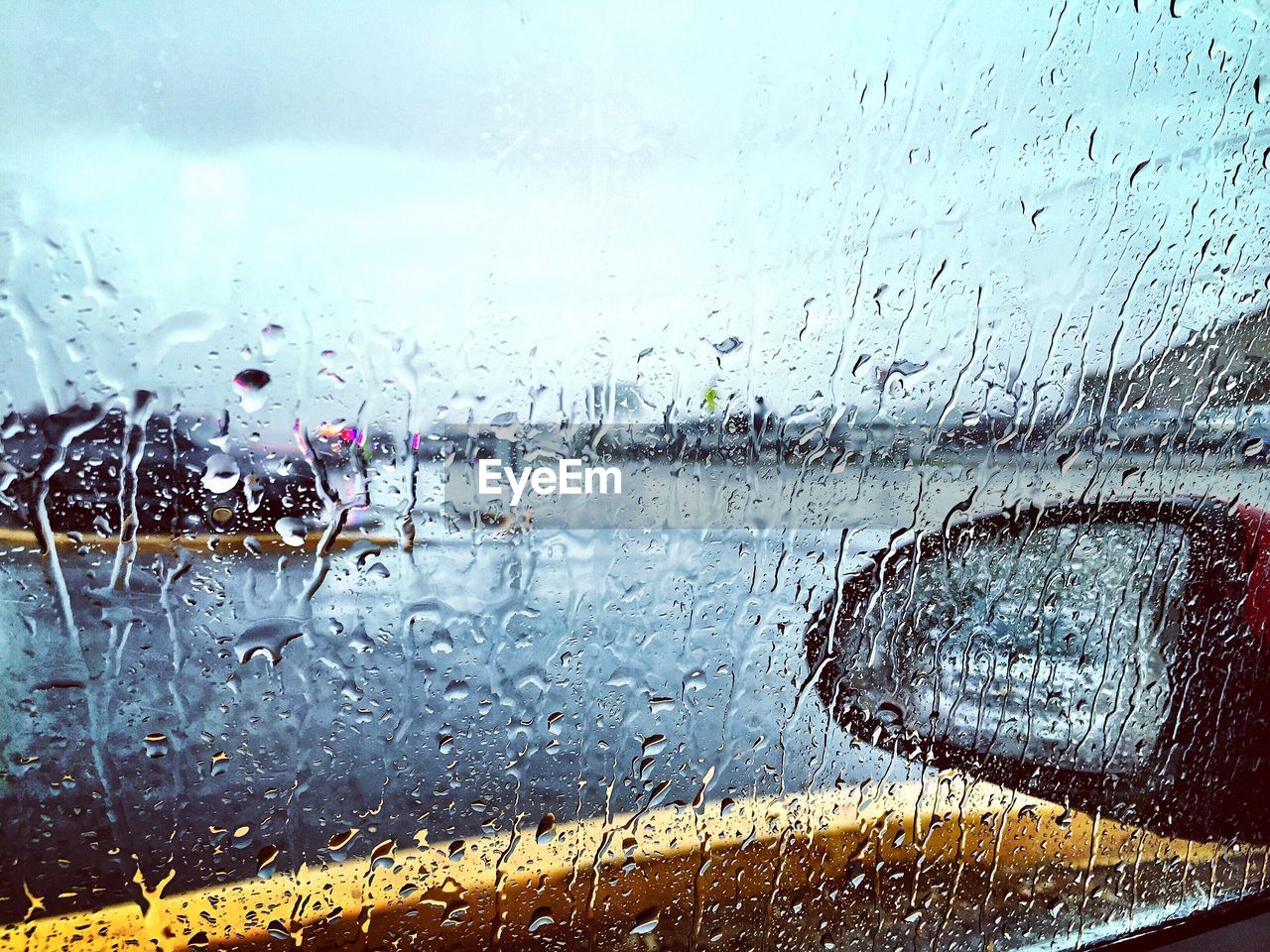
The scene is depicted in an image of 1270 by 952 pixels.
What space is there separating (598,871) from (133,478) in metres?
0.76

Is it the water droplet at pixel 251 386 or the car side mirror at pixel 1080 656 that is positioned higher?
the water droplet at pixel 251 386

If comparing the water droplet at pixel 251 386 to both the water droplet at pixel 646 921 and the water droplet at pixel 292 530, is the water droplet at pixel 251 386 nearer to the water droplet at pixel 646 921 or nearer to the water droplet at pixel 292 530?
the water droplet at pixel 292 530

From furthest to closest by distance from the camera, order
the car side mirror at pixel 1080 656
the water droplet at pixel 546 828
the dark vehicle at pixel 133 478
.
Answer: the car side mirror at pixel 1080 656 → the water droplet at pixel 546 828 → the dark vehicle at pixel 133 478

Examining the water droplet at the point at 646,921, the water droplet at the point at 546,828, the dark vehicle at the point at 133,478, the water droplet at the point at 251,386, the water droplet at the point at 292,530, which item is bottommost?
the water droplet at the point at 646,921

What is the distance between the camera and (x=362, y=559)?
101 centimetres

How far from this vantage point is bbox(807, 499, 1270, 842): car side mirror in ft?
4.63

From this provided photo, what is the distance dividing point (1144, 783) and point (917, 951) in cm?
60

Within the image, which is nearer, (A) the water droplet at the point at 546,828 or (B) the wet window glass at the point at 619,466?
(B) the wet window glass at the point at 619,466

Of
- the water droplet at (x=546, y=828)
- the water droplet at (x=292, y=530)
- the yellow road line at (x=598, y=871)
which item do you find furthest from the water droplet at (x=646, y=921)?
the water droplet at (x=292, y=530)

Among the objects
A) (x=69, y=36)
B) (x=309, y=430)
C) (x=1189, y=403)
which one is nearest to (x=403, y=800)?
(x=309, y=430)

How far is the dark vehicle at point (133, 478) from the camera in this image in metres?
0.83

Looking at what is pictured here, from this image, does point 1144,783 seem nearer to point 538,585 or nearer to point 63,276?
point 538,585

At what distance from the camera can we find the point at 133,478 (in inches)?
34.9

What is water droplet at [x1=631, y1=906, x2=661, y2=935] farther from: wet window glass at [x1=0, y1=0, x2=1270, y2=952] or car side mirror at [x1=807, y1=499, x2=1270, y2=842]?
car side mirror at [x1=807, y1=499, x2=1270, y2=842]
